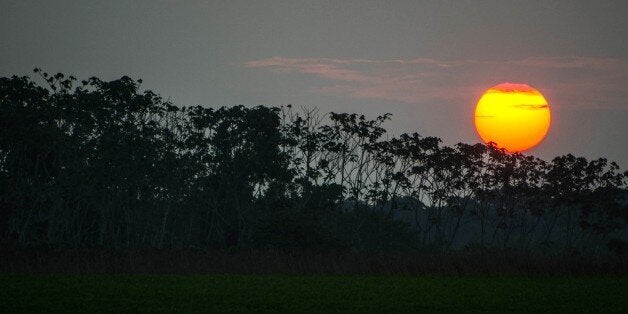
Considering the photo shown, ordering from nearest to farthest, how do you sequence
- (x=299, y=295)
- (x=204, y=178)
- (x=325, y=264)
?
(x=299, y=295), (x=325, y=264), (x=204, y=178)

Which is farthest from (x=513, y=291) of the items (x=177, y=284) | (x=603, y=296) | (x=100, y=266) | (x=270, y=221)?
(x=270, y=221)

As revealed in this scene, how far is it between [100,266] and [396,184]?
41.2 m

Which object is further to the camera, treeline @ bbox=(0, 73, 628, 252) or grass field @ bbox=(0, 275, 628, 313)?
treeline @ bbox=(0, 73, 628, 252)

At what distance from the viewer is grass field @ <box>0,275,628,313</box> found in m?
24.4

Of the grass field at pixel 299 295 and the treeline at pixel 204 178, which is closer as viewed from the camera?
the grass field at pixel 299 295

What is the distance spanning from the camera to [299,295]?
1126 inches

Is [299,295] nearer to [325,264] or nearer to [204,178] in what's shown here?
[325,264]

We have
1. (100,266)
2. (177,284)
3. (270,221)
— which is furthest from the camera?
(270,221)

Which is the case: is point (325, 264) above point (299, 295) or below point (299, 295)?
above

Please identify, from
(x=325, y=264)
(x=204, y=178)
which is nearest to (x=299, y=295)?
(x=325, y=264)

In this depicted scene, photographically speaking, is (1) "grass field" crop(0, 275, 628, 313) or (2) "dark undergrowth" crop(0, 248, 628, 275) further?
(2) "dark undergrowth" crop(0, 248, 628, 275)

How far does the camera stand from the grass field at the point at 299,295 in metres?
24.4

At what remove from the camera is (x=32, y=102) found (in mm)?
71500

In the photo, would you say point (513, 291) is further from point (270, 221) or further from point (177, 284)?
point (270, 221)
